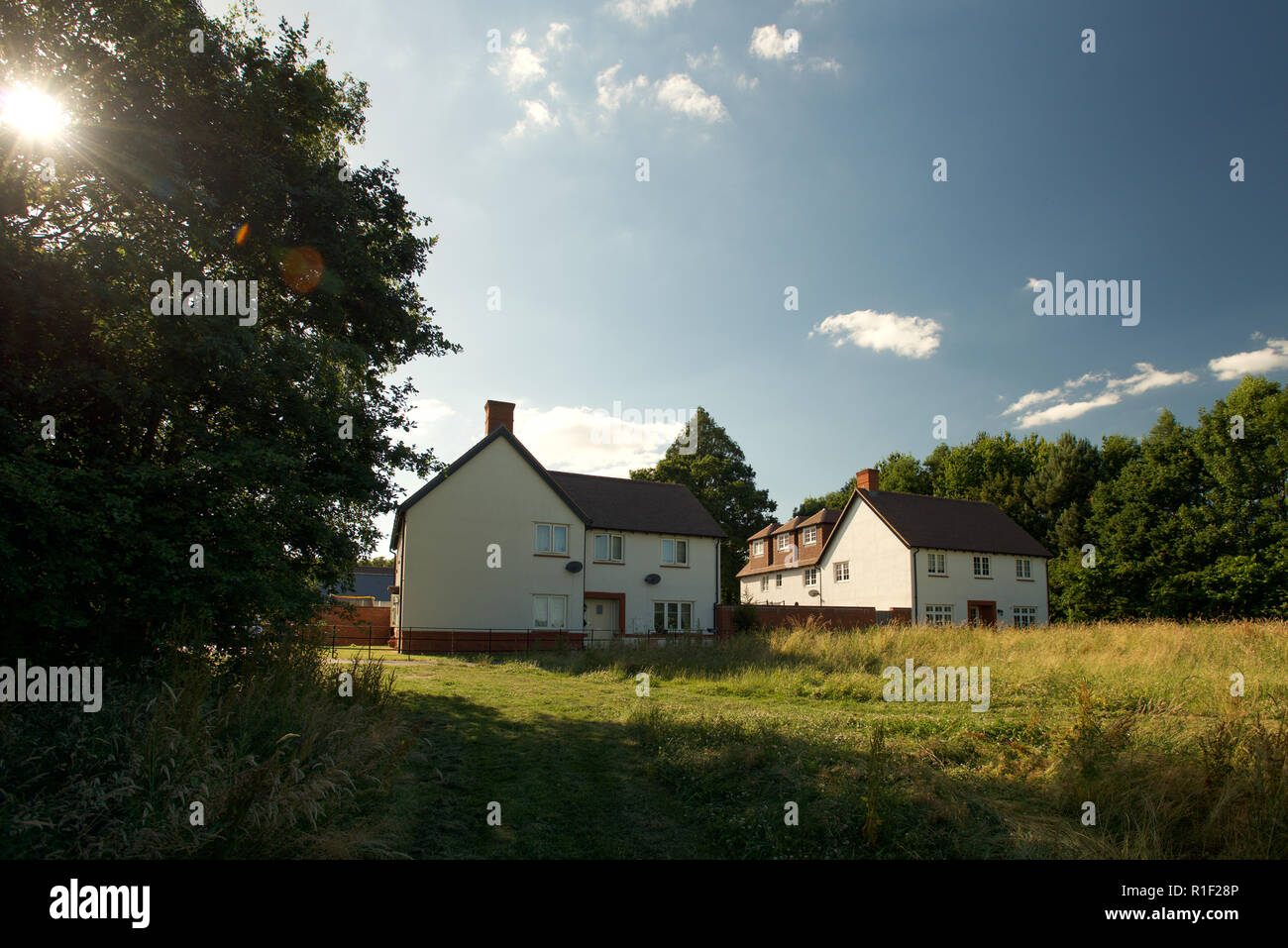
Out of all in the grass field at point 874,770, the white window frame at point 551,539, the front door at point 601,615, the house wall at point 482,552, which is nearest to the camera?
the grass field at point 874,770

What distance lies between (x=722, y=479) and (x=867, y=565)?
61.6ft

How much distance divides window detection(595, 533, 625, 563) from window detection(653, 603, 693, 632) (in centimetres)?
301

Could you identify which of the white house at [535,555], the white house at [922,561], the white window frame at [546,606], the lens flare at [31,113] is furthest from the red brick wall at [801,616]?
the lens flare at [31,113]

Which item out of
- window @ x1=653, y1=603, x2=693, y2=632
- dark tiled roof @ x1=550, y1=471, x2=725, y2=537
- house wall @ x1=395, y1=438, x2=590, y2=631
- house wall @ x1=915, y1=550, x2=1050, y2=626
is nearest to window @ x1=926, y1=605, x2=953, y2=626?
house wall @ x1=915, y1=550, x2=1050, y2=626

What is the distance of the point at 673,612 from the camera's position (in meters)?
32.3

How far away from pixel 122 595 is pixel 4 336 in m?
3.41

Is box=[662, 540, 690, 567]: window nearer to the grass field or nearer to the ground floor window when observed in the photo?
the ground floor window

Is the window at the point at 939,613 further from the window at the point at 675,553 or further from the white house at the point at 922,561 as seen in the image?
the window at the point at 675,553

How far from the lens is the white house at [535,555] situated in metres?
27.2

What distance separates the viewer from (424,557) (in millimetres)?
26984

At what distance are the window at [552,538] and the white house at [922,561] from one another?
1765 cm

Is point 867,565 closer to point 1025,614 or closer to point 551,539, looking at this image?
A: point 1025,614
